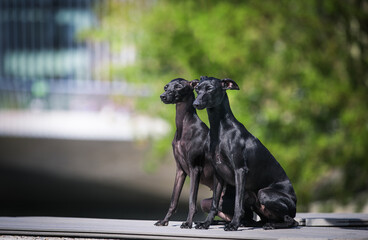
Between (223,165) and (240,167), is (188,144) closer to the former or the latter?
(223,165)

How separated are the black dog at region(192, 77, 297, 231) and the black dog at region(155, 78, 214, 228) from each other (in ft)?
0.34

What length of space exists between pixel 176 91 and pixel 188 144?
416 mm

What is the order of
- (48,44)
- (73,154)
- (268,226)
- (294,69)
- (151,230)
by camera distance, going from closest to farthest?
(151,230), (268,226), (294,69), (73,154), (48,44)

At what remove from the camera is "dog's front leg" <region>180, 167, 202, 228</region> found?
557 cm

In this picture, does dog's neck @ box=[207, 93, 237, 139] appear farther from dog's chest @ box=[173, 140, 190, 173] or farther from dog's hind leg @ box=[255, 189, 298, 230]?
dog's hind leg @ box=[255, 189, 298, 230]

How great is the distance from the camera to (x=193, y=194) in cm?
560

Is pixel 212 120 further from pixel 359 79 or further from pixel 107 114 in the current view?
pixel 107 114

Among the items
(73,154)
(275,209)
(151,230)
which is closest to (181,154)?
(151,230)

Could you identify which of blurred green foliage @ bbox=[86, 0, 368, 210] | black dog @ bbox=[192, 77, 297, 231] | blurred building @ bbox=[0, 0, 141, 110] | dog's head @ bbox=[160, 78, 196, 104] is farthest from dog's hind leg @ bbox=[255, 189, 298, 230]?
blurred building @ bbox=[0, 0, 141, 110]

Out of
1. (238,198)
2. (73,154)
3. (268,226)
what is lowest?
(73,154)

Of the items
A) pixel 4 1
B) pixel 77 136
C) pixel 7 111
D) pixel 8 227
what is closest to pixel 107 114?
pixel 77 136

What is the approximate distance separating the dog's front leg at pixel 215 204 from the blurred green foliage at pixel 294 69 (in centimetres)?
749

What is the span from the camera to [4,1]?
1356 inches

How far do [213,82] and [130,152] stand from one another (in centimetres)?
2063
